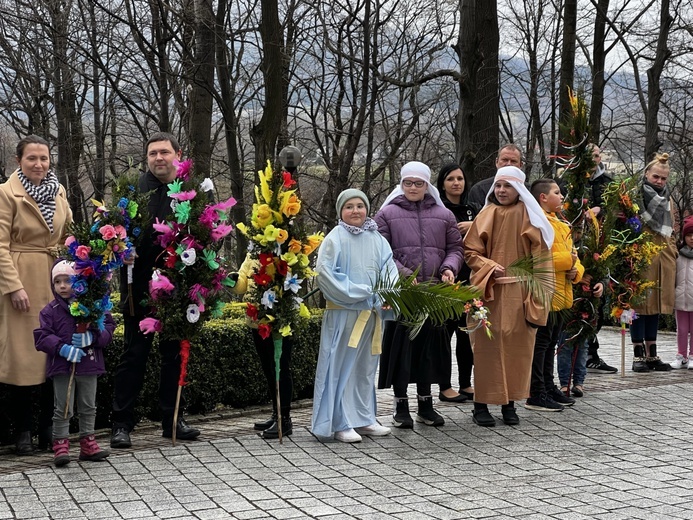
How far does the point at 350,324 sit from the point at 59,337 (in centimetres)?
227

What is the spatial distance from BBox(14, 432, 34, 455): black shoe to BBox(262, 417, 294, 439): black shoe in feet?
5.80

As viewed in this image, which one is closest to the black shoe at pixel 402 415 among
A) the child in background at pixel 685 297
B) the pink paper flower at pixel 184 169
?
the pink paper flower at pixel 184 169

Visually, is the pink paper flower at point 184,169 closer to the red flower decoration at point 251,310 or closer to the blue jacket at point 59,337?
the red flower decoration at point 251,310

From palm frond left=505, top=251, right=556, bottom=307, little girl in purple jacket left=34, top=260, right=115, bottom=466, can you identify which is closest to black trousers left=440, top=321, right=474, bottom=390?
palm frond left=505, top=251, right=556, bottom=307

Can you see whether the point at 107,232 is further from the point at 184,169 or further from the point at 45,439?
the point at 45,439

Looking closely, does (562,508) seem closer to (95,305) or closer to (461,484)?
(461,484)

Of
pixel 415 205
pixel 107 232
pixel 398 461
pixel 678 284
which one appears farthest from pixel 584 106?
pixel 107 232

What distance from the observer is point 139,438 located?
7734mm

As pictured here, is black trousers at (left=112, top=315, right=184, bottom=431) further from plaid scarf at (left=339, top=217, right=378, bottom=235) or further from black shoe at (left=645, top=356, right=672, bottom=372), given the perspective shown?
black shoe at (left=645, top=356, right=672, bottom=372)

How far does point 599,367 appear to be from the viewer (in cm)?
1151

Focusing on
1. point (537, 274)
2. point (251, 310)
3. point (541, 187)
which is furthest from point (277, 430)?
point (541, 187)

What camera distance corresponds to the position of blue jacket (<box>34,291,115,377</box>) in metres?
6.74

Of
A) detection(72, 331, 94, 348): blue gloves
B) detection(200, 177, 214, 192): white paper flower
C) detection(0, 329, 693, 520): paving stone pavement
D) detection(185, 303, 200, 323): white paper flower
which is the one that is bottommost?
detection(0, 329, 693, 520): paving stone pavement

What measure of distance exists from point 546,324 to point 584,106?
2.23 meters
